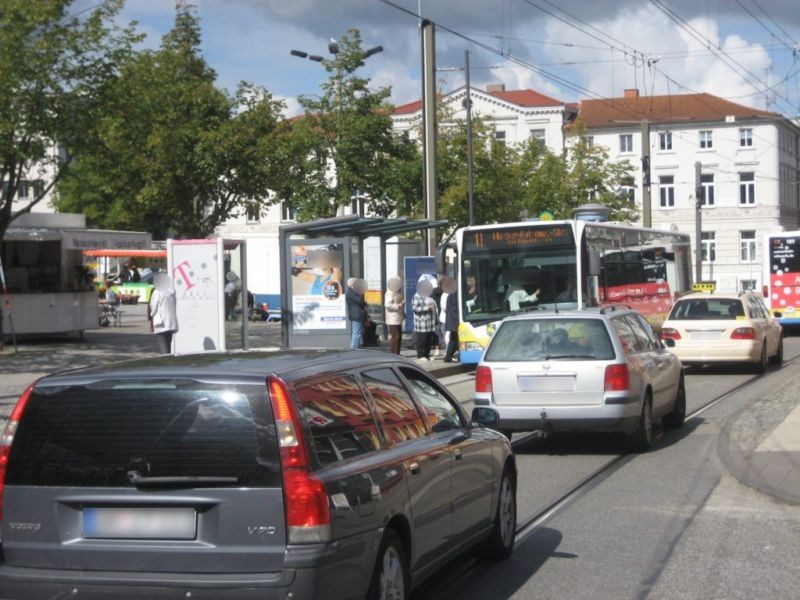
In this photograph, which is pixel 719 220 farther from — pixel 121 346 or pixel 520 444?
pixel 520 444

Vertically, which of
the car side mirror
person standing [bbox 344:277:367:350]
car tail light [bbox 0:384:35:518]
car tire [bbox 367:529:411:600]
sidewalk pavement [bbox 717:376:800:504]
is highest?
person standing [bbox 344:277:367:350]

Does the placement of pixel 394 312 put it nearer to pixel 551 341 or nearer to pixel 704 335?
pixel 704 335

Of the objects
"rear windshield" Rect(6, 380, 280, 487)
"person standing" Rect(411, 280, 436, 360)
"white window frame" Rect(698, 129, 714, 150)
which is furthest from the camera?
"white window frame" Rect(698, 129, 714, 150)

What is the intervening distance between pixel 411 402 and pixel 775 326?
1997 centimetres

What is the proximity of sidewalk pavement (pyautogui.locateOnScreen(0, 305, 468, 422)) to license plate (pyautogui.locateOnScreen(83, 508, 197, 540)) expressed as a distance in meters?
10.4

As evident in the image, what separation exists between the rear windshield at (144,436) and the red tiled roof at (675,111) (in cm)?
7903

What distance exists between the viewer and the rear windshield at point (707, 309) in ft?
75.3

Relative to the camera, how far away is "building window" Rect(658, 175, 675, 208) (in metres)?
84.1

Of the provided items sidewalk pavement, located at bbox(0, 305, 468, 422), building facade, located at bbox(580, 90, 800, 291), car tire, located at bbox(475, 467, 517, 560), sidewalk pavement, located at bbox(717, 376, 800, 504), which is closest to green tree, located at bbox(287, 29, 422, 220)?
sidewalk pavement, located at bbox(0, 305, 468, 422)

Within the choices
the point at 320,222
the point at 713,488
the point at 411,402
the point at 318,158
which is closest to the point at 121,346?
the point at 320,222

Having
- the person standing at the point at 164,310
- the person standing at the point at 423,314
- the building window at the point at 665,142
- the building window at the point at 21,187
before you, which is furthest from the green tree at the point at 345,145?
the building window at the point at 665,142

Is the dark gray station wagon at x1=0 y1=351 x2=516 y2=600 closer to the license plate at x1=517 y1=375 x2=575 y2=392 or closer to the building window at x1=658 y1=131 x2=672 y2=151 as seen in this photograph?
the license plate at x1=517 y1=375 x2=575 y2=392

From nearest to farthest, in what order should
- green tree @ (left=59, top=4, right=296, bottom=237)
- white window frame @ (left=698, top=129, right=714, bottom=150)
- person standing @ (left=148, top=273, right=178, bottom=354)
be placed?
person standing @ (left=148, top=273, right=178, bottom=354) < green tree @ (left=59, top=4, right=296, bottom=237) < white window frame @ (left=698, top=129, right=714, bottom=150)

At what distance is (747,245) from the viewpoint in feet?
268
